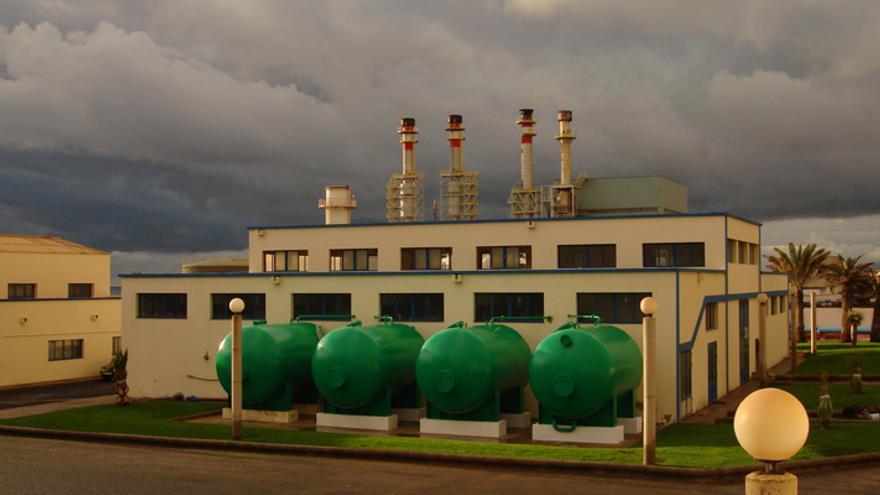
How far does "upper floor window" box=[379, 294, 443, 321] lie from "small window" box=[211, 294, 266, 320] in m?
5.81

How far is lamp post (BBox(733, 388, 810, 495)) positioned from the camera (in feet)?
20.7

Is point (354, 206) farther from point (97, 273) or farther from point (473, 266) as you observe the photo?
point (97, 273)

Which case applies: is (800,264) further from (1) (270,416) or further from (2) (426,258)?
(1) (270,416)

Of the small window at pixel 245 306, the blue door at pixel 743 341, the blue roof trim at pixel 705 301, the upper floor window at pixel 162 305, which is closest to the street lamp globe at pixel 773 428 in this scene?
the blue roof trim at pixel 705 301

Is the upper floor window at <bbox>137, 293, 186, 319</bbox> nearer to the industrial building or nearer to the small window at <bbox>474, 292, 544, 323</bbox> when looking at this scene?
the industrial building

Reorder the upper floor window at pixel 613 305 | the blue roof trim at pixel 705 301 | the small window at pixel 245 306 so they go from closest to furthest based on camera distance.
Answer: the upper floor window at pixel 613 305, the blue roof trim at pixel 705 301, the small window at pixel 245 306

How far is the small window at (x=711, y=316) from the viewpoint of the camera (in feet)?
115

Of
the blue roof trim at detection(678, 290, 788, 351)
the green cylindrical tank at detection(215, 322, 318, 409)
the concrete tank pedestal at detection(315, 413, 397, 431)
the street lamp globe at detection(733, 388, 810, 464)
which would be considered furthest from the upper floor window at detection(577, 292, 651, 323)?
the street lamp globe at detection(733, 388, 810, 464)

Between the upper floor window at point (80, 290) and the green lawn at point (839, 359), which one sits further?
the upper floor window at point (80, 290)

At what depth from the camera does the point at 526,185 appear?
51.8 meters

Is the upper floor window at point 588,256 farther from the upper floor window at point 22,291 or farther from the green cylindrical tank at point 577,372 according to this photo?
the upper floor window at point 22,291

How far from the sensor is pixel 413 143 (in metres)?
55.0

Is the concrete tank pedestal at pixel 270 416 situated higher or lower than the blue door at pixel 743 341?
lower

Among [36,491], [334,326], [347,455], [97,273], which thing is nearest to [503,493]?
[347,455]
